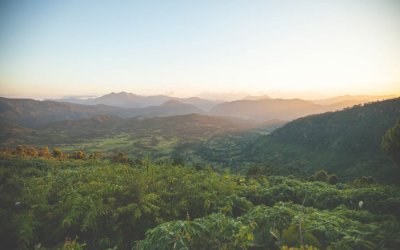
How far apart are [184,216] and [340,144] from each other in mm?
92075

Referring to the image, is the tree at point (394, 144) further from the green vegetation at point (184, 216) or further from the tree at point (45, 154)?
the tree at point (45, 154)

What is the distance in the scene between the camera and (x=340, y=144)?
8962 centimetres

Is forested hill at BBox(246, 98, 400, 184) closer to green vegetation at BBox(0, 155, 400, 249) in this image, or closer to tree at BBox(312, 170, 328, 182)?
tree at BBox(312, 170, 328, 182)

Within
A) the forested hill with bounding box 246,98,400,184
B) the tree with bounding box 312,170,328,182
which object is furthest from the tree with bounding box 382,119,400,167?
the forested hill with bounding box 246,98,400,184

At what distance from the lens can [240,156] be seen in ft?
405

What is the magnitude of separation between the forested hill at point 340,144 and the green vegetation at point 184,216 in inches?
2113

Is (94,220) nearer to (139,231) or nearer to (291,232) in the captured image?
(139,231)

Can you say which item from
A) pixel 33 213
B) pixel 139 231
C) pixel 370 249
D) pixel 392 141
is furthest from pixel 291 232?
pixel 392 141

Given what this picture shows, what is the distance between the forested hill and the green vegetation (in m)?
53.7

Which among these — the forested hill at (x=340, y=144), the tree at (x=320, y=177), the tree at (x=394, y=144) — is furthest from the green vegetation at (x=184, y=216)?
the forested hill at (x=340, y=144)

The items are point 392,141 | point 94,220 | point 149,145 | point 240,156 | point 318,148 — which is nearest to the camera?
point 94,220

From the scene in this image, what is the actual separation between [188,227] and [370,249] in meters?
3.95

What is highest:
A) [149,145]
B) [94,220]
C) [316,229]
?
[316,229]

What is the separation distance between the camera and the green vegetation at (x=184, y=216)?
6.43 metres
